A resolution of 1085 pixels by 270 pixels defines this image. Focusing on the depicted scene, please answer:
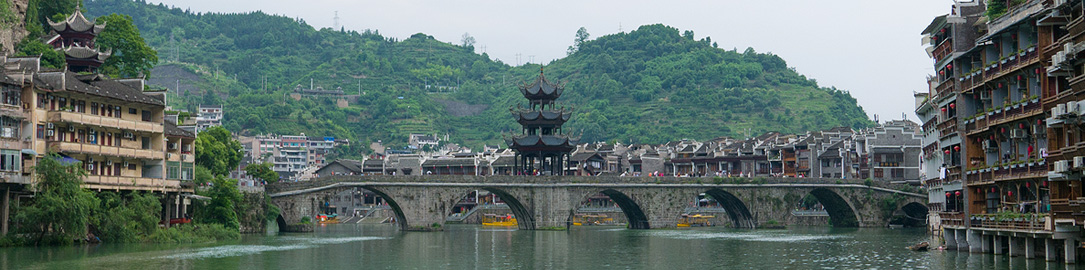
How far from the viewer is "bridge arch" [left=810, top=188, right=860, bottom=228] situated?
9338 centimetres

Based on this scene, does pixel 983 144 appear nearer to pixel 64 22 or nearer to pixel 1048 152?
pixel 1048 152

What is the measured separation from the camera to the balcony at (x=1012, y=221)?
3509 cm

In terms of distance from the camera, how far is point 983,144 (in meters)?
41.7

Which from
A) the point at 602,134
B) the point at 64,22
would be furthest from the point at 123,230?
the point at 602,134

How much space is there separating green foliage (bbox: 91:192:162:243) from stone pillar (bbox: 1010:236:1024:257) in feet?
123

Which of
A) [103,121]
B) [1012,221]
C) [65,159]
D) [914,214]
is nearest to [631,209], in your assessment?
[914,214]

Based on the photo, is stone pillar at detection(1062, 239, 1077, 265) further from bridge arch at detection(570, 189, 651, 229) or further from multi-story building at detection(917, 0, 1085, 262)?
bridge arch at detection(570, 189, 651, 229)

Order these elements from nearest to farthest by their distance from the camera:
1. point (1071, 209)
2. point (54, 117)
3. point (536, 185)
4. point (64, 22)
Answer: point (1071, 209), point (54, 117), point (64, 22), point (536, 185)

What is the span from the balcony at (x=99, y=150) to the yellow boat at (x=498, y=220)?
163ft

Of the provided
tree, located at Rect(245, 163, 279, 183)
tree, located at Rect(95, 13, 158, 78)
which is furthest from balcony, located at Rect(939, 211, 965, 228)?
tree, located at Rect(245, 163, 279, 183)

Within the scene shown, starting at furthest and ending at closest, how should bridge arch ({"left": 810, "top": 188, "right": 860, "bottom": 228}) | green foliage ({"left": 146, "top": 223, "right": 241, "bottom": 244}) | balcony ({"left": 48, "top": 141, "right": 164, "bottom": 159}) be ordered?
bridge arch ({"left": 810, "top": 188, "right": 860, "bottom": 228}), green foliage ({"left": 146, "top": 223, "right": 241, "bottom": 244}), balcony ({"left": 48, "top": 141, "right": 164, "bottom": 159})

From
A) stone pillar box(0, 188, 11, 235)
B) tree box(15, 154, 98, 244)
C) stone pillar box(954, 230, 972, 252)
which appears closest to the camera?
stone pillar box(954, 230, 972, 252)

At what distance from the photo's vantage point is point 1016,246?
129ft

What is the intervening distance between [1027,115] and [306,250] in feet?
106
